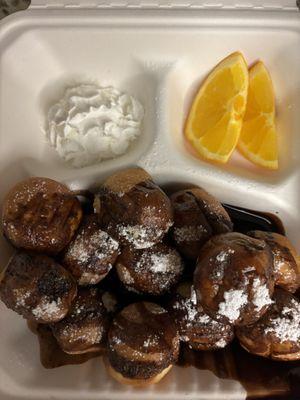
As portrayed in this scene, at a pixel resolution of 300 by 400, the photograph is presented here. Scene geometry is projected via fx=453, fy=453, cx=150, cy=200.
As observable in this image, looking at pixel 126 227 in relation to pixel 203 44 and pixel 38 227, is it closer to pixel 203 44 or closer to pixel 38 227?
pixel 38 227

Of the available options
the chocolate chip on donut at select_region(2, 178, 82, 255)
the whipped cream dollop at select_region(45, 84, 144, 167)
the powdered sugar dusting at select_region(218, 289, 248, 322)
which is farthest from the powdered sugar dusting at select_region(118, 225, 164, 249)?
the whipped cream dollop at select_region(45, 84, 144, 167)

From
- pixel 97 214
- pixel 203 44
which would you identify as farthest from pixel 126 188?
pixel 203 44

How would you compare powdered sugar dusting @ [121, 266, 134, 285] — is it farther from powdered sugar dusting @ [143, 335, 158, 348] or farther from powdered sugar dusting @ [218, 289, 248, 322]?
powdered sugar dusting @ [218, 289, 248, 322]

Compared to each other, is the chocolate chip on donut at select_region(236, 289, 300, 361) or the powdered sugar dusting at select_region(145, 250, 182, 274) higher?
the powdered sugar dusting at select_region(145, 250, 182, 274)

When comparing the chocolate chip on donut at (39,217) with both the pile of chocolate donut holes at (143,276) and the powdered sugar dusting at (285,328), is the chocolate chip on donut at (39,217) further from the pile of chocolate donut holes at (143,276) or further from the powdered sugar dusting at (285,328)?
the powdered sugar dusting at (285,328)

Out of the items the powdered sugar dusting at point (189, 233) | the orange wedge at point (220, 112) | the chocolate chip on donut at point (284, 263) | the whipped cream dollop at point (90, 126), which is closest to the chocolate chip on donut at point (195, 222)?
the powdered sugar dusting at point (189, 233)
